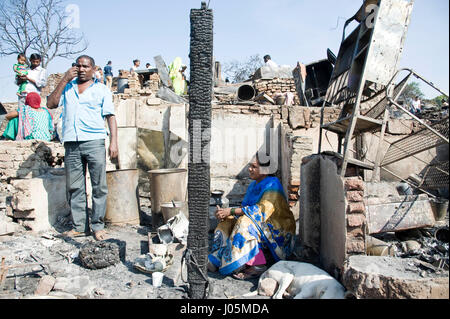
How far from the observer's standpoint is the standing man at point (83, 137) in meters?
3.95

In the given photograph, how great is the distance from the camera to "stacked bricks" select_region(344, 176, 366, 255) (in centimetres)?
264

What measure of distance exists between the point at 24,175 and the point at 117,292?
293 cm

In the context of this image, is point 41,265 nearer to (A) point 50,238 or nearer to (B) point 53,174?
(A) point 50,238

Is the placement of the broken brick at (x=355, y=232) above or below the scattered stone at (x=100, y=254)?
above

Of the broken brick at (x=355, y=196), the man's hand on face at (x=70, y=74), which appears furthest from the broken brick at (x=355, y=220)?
the man's hand on face at (x=70, y=74)

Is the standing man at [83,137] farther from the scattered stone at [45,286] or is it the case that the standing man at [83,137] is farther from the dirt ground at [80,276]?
the scattered stone at [45,286]

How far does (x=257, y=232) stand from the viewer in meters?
3.32

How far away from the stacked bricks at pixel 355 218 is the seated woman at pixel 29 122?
16.0 feet

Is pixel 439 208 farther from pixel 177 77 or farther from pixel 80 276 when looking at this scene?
pixel 177 77

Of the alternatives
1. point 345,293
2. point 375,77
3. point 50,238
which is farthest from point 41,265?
point 375,77

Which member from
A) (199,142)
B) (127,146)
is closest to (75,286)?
→ (199,142)

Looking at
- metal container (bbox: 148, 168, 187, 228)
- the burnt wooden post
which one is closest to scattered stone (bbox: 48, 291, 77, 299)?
the burnt wooden post

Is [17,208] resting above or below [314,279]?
above

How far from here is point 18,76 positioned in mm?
5816
